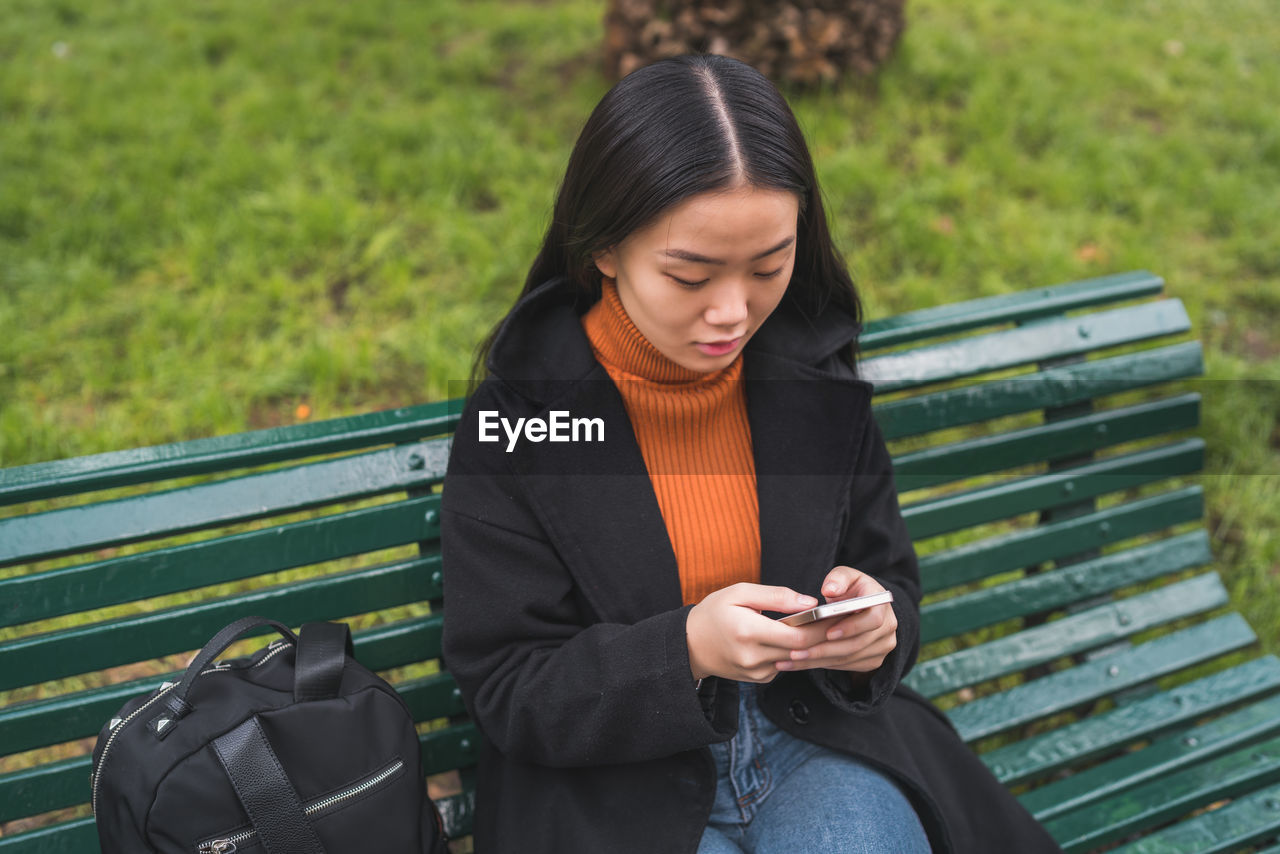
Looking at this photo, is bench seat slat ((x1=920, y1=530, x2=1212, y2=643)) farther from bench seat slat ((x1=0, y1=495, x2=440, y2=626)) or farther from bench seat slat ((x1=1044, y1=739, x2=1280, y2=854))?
bench seat slat ((x1=0, y1=495, x2=440, y2=626))

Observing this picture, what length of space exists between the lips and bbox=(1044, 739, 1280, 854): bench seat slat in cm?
138

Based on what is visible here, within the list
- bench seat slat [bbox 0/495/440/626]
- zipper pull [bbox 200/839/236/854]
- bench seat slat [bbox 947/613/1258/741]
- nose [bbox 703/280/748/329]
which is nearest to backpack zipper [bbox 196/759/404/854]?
zipper pull [bbox 200/839/236/854]

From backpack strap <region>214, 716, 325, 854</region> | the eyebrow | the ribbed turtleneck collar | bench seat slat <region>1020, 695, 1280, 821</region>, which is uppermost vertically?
the eyebrow

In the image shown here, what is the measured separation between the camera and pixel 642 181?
1.57 meters

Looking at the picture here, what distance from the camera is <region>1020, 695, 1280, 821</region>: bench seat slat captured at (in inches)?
91.3

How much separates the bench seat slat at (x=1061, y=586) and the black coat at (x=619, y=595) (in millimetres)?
543

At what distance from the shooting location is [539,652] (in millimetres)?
1715

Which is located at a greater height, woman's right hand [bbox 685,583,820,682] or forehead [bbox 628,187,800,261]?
forehead [bbox 628,187,800,261]

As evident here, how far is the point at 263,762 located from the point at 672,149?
1.09 metres

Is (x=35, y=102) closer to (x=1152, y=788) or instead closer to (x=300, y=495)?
(x=300, y=495)

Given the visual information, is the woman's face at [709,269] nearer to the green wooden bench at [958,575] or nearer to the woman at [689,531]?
the woman at [689,531]

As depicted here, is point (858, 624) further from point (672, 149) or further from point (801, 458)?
point (672, 149)

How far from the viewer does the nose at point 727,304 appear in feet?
5.26

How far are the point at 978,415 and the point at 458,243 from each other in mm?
2169
